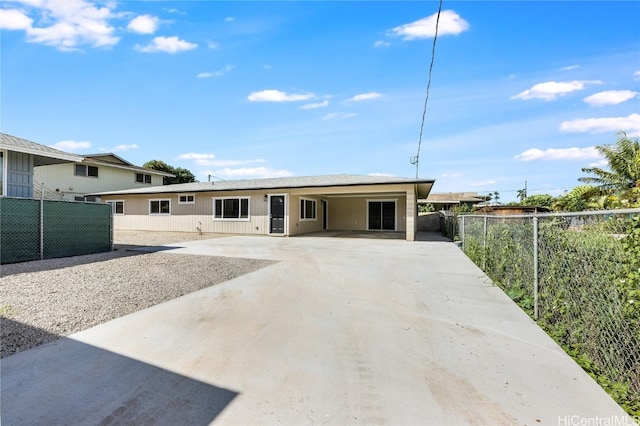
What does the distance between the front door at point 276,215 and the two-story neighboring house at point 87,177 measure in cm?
1173

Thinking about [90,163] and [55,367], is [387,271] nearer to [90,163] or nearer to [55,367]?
[55,367]

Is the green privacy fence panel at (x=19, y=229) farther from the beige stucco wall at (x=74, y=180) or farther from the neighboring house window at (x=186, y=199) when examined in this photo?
the beige stucco wall at (x=74, y=180)

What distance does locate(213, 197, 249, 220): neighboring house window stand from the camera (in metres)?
16.3

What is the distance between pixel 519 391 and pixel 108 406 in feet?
9.53

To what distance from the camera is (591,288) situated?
2.71 metres

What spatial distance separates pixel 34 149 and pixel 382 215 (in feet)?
56.4

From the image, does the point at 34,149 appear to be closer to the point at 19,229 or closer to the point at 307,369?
the point at 19,229

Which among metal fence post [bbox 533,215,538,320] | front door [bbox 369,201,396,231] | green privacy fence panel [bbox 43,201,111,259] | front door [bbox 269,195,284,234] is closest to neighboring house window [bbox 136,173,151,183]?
front door [bbox 269,195,284,234]

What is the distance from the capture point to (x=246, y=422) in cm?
181

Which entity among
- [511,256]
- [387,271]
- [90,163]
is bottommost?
[387,271]

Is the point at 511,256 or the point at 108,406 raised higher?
the point at 511,256

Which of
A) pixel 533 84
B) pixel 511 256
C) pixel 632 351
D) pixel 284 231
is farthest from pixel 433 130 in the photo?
pixel 632 351

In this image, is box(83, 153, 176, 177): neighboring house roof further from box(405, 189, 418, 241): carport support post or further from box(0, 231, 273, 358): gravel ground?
box(405, 189, 418, 241): carport support post

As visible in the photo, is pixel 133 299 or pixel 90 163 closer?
pixel 133 299
